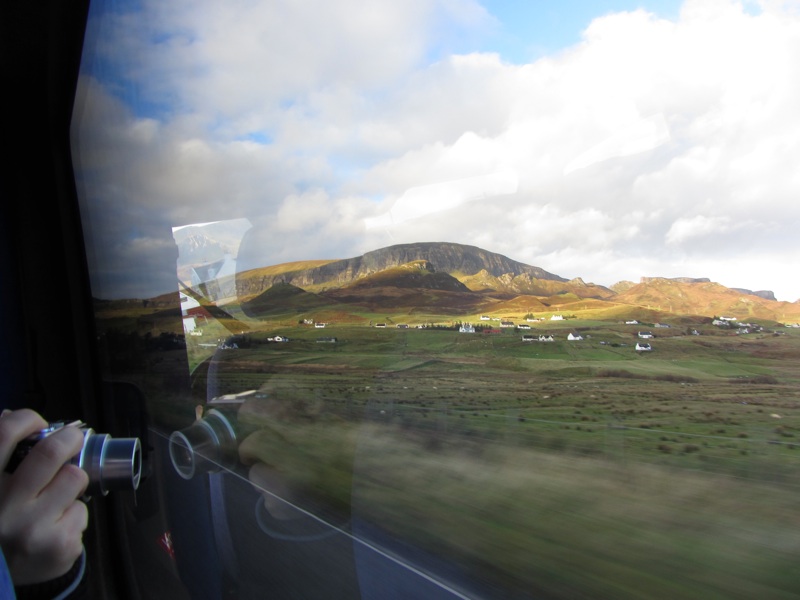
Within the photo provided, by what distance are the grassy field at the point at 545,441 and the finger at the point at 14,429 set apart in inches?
68.7

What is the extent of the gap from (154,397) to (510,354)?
227cm

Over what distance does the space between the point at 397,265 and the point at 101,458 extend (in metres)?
2.03

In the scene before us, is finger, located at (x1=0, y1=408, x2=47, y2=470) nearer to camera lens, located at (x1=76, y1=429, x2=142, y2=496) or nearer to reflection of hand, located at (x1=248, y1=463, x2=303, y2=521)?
camera lens, located at (x1=76, y1=429, x2=142, y2=496)

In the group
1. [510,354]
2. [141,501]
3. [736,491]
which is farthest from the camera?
[141,501]


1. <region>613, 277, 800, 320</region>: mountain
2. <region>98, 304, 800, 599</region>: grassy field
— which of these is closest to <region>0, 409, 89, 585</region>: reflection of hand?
<region>98, 304, 800, 599</region>: grassy field

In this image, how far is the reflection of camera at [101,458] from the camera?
121cm

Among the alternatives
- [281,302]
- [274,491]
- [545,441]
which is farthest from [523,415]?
[281,302]

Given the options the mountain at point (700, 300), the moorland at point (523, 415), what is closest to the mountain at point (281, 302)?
the moorland at point (523, 415)

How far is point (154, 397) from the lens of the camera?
397 cm

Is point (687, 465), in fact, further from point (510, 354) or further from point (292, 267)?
point (292, 267)

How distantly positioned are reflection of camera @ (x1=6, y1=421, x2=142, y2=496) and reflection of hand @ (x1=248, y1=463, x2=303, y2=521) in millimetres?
2142

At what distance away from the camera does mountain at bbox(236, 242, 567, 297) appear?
284cm

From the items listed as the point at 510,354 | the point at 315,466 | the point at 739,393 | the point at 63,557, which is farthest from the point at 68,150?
the point at 739,393

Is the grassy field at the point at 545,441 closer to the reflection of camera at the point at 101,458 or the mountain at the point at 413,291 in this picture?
the mountain at the point at 413,291
